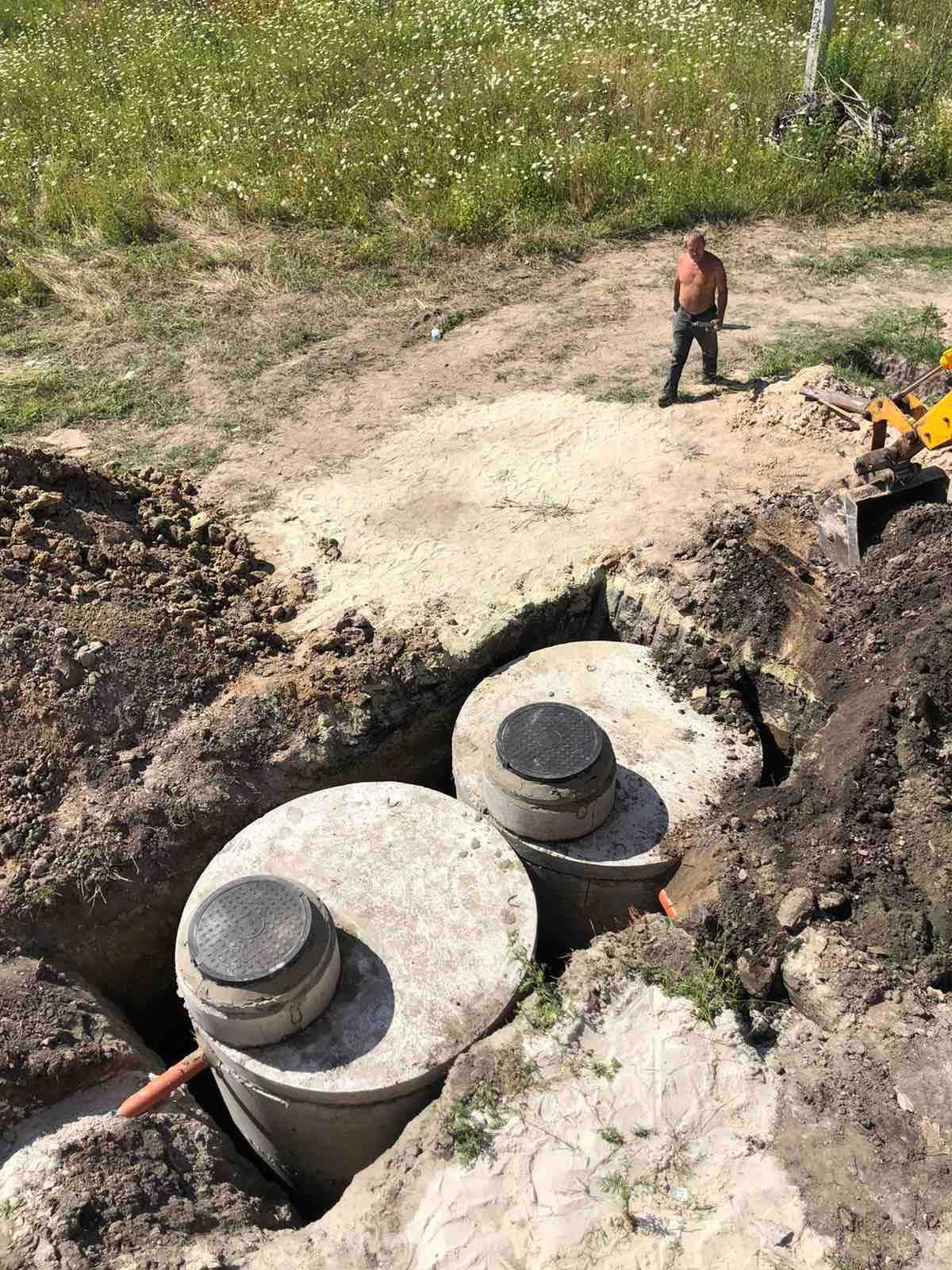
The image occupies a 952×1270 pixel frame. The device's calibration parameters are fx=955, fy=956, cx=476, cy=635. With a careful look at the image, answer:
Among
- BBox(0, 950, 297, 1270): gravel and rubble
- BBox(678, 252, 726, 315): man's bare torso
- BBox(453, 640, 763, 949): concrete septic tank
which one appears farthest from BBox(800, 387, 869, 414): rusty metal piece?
BBox(0, 950, 297, 1270): gravel and rubble

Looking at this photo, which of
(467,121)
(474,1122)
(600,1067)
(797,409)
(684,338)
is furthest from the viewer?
(467,121)

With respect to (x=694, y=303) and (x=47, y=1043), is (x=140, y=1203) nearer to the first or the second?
(x=47, y=1043)

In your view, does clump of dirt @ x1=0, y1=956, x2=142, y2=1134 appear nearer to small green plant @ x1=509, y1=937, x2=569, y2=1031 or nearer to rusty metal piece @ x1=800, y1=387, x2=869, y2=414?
small green plant @ x1=509, y1=937, x2=569, y2=1031

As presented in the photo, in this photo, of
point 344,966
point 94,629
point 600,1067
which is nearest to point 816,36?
point 94,629

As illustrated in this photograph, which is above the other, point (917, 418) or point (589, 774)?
point (917, 418)

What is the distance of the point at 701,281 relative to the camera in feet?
29.1

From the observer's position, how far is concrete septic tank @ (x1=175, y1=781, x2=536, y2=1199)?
15.3 feet

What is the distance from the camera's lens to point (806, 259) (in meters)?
12.0

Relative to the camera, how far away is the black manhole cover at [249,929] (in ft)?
14.9

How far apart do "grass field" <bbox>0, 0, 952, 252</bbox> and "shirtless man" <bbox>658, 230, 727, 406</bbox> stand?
4208 millimetres

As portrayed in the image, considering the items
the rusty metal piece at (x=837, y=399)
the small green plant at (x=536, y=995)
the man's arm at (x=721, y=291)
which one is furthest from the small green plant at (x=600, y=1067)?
the man's arm at (x=721, y=291)

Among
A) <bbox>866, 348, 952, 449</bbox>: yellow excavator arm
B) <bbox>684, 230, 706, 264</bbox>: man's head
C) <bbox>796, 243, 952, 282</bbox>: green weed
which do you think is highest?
<bbox>684, 230, 706, 264</bbox>: man's head

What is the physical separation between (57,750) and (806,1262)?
4.87 m

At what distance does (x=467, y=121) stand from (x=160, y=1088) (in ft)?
45.1
